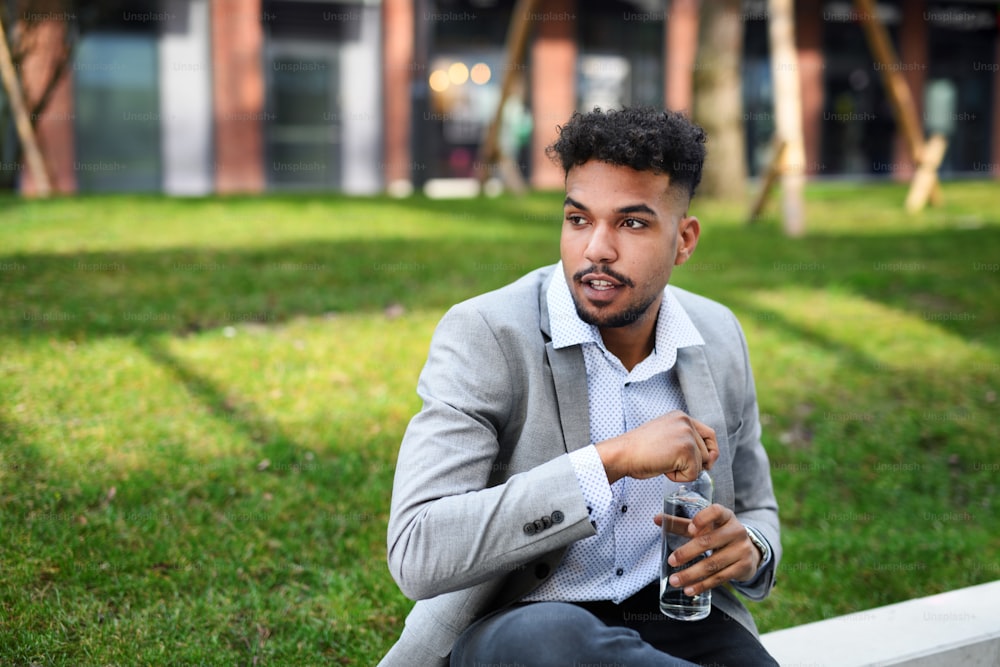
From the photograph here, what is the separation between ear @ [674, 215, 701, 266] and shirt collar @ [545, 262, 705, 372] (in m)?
0.11

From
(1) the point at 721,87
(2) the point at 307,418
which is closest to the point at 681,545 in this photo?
(2) the point at 307,418

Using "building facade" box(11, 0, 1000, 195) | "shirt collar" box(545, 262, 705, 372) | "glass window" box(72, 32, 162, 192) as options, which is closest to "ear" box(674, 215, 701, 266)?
"shirt collar" box(545, 262, 705, 372)

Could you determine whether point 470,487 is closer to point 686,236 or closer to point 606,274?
point 606,274

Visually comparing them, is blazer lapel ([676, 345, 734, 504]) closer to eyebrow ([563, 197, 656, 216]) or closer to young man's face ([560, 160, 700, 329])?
young man's face ([560, 160, 700, 329])

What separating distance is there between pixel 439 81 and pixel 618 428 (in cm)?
2074

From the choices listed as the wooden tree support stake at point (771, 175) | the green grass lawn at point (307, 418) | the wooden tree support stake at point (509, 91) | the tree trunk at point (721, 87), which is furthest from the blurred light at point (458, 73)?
the green grass lawn at point (307, 418)

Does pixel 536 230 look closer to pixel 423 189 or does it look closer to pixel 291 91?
pixel 423 189

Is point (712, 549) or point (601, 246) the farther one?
point (601, 246)

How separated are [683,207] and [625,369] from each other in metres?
0.44

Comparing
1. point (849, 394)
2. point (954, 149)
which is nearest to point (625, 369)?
point (849, 394)

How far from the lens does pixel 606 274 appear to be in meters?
2.58

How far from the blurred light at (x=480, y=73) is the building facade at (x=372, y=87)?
1.2 inches

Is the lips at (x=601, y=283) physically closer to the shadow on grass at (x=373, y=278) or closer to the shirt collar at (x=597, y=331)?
the shirt collar at (x=597, y=331)

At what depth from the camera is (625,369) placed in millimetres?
2670
